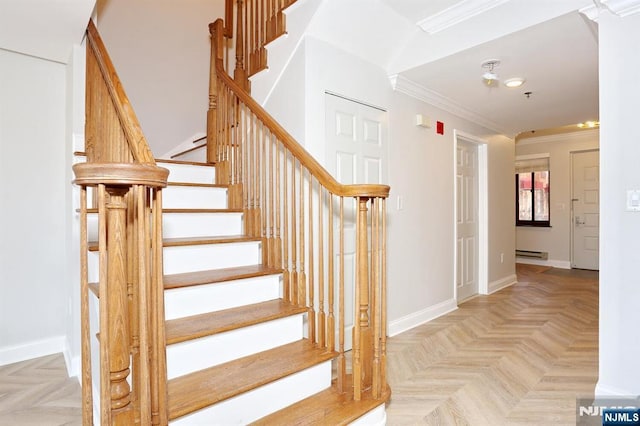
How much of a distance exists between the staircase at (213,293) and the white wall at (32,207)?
24.5 inches

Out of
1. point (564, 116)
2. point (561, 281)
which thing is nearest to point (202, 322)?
point (564, 116)

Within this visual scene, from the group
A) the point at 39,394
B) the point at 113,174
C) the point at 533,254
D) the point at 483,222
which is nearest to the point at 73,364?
the point at 39,394

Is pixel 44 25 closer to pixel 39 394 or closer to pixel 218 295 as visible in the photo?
pixel 218 295

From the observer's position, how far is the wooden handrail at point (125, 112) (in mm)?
1417

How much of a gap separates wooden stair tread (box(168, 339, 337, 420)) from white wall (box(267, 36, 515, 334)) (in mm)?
1377

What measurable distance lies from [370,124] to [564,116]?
3101 mm

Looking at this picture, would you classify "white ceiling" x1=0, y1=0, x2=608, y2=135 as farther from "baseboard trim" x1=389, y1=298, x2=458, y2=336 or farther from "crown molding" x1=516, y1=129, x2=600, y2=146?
"crown molding" x1=516, y1=129, x2=600, y2=146

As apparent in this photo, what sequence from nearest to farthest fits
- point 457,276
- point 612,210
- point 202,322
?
point 202,322, point 612,210, point 457,276

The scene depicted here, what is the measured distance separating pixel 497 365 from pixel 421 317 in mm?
1011

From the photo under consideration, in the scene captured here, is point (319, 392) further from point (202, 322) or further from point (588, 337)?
point (588, 337)

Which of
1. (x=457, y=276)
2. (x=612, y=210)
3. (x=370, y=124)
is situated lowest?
(x=457, y=276)

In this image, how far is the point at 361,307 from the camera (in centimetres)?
184

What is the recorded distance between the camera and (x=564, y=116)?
4543 millimetres

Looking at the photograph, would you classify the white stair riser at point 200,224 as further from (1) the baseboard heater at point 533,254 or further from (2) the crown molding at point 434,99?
(1) the baseboard heater at point 533,254
